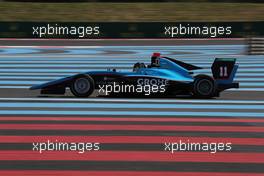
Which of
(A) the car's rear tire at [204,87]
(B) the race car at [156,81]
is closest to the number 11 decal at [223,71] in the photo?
(B) the race car at [156,81]

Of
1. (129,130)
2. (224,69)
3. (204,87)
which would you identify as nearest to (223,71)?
(224,69)

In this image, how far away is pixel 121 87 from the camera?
11188mm

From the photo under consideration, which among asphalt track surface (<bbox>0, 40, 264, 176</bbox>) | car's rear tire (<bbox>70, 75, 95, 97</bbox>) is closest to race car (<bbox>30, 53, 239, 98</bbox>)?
car's rear tire (<bbox>70, 75, 95, 97</bbox>)

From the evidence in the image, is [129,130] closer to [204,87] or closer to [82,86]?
[82,86]

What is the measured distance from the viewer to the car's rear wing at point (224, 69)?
11.1 meters

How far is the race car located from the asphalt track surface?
0.20 metres

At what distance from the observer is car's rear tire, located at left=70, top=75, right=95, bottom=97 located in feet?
36.0

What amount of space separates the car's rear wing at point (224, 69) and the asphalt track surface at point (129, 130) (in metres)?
0.43

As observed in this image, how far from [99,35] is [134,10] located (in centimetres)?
1493

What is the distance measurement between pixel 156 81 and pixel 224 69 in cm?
129

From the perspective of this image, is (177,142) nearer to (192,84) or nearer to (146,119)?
(146,119)

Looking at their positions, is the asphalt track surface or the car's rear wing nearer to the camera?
the asphalt track surface

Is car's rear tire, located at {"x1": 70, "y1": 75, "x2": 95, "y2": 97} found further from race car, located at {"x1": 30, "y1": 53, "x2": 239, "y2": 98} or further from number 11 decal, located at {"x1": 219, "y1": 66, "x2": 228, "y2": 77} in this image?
number 11 decal, located at {"x1": 219, "y1": 66, "x2": 228, "y2": 77}

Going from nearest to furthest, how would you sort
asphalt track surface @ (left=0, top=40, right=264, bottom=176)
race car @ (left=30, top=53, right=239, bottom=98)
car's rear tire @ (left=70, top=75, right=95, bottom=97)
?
asphalt track surface @ (left=0, top=40, right=264, bottom=176) < race car @ (left=30, top=53, right=239, bottom=98) < car's rear tire @ (left=70, top=75, right=95, bottom=97)
